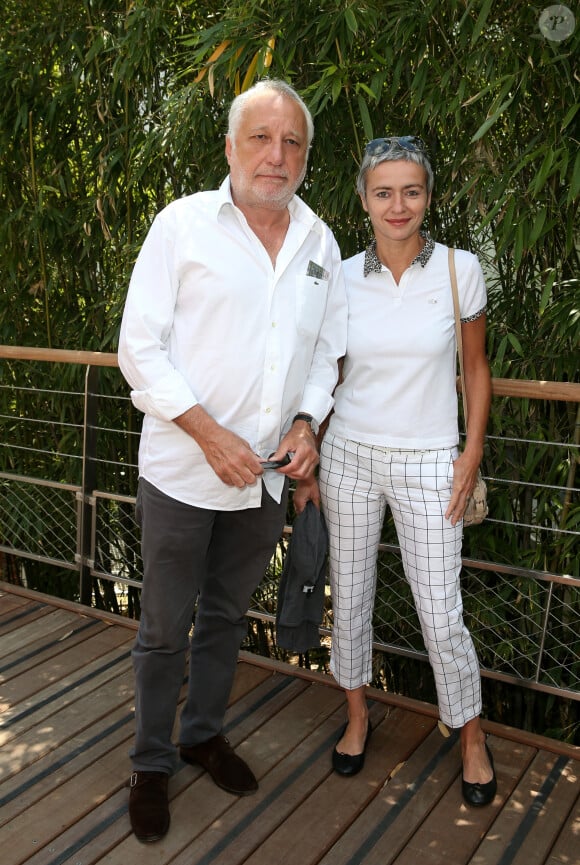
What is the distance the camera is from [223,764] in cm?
214

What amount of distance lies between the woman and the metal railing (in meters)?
0.37

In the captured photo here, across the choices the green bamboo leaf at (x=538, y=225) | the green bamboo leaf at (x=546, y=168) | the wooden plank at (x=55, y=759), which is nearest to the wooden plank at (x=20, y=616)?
the wooden plank at (x=55, y=759)

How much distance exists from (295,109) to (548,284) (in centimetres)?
85

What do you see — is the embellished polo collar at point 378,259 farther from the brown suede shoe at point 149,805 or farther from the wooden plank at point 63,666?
the wooden plank at point 63,666

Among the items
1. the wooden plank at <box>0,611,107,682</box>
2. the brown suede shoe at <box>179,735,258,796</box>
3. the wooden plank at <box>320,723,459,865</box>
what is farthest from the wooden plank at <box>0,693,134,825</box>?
the wooden plank at <box>320,723,459,865</box>

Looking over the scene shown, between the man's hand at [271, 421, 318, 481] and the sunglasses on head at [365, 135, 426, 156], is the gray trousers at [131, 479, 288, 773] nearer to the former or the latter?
the man's hand at [271, 421, 318, 481]

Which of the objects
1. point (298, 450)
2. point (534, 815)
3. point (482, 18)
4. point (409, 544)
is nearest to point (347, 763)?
point (534, 815)

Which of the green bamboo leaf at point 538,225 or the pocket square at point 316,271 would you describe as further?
the green bamboo leaf at point 538,225

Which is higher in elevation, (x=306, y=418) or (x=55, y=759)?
(x=306, y=418)

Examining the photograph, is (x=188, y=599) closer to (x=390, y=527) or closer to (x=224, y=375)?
(x=224, y=375)

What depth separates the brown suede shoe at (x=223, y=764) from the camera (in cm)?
210

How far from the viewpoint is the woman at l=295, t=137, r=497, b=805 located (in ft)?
6.25

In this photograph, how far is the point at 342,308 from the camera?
197cm

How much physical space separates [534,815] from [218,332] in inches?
54.6
